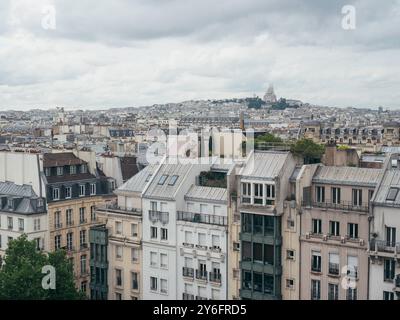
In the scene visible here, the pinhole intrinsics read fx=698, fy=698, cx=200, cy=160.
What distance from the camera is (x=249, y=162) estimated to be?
Answer: 31328 mm

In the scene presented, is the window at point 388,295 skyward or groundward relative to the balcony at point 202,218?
groundward

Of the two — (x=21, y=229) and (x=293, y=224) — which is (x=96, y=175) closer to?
(x=21, y=229)

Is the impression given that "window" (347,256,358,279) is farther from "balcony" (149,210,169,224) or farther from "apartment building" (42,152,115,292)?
"apartment building" (42,152,115,292)

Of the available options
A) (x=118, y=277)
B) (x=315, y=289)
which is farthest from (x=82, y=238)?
(x=315, y=289)

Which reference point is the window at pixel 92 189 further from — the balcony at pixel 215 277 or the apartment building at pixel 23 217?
the balcony at pixel 215 277

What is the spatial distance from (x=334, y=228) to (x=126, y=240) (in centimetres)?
1152

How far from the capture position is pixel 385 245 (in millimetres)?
26266

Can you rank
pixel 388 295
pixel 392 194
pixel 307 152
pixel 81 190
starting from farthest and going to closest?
pixel 81 190
pixel 307 152
pixel 392 194
pixel 388 295

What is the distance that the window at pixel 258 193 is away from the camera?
98.5 ft

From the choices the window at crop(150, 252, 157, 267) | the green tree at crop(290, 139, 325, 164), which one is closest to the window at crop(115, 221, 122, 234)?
the window at crop(150, 252, 157, 267)

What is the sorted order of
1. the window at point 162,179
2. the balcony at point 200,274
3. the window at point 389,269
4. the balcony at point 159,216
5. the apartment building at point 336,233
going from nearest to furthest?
the window at point 389,269 < the apartment building at point 336,233 < the balcony at point 200,274 < the balcony at point 159,216 < the window at point 162,179

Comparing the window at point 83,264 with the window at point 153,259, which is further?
the window at point 83,264

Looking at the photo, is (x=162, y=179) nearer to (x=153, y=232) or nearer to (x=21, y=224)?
(x=153, y=232)

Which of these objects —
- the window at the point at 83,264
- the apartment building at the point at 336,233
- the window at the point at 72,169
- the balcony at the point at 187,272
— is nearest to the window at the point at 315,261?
the apartment building at the point at 336,233
